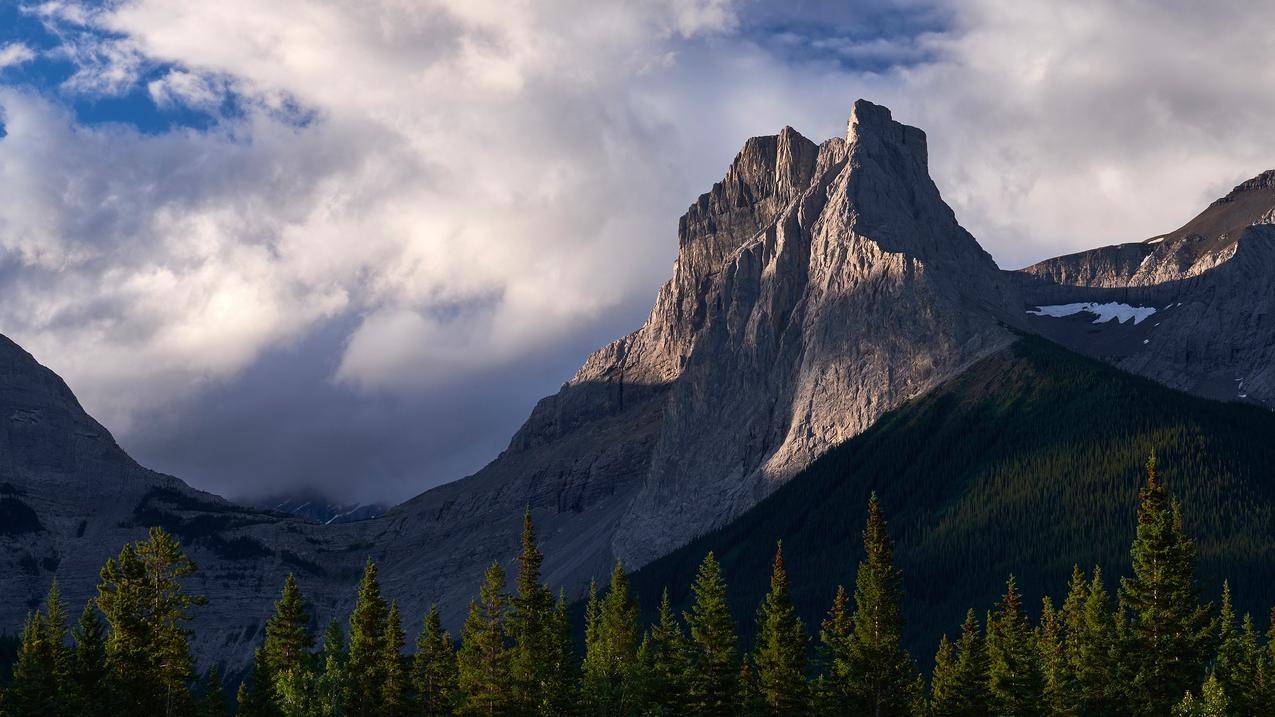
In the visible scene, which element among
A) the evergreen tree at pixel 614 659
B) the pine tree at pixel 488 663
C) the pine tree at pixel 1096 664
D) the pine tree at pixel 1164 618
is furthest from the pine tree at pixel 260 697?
the pine tree at pixel 1164 618

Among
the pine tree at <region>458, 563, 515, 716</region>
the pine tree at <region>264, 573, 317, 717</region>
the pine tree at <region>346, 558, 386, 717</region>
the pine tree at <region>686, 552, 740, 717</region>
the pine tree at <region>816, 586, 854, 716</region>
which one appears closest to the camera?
the pine tree at <region>816, 586, 854, 716</region>

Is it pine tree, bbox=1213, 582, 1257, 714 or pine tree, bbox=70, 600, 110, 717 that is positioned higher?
pine tree, bbox=70, 600, 110, 717

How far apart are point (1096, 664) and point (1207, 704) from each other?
12.2 meters

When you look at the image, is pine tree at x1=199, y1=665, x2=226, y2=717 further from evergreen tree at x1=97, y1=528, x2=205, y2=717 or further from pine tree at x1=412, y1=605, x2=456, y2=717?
evergreen tree at x1=97, y1=528, x2=205, y2=717

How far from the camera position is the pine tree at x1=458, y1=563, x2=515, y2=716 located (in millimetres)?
101250

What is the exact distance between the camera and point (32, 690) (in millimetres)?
92938

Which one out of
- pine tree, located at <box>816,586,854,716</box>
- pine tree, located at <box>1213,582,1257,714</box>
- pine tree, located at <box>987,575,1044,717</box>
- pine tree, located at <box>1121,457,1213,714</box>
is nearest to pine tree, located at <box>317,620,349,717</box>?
pine tree, located at <box>816,586,854,716</box>

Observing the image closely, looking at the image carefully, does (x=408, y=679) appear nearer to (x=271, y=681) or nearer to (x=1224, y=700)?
(x=271, y=681)

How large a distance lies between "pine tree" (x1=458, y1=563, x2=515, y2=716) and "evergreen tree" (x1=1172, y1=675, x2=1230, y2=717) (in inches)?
1554

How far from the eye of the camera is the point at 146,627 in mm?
88250

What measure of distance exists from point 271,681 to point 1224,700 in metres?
57.4

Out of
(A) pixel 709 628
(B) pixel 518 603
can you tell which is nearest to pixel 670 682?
(A) pixel 709 628

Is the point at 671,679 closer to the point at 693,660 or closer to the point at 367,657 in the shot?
the point at 693,660

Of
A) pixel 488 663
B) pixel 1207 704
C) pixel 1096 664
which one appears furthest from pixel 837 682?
pixel 488 663
